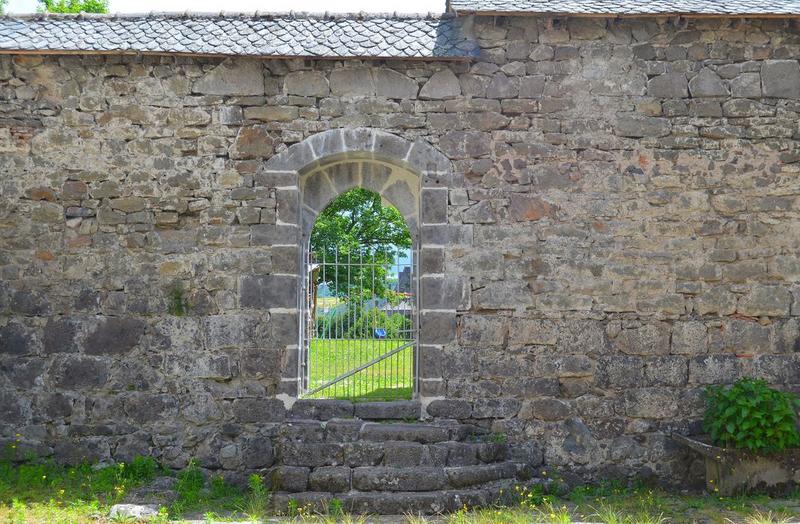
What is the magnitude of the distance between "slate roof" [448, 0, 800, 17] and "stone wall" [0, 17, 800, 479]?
19 cm

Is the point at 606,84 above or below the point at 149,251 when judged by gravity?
above

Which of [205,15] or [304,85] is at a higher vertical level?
[205,15]

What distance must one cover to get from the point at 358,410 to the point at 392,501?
1.08 meters

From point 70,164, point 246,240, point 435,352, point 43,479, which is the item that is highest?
point 70,164

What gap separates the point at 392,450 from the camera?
252 inches

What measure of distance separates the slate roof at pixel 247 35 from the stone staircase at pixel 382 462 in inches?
128

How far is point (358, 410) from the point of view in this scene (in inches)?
271

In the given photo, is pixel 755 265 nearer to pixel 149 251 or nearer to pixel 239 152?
pixel 239 152

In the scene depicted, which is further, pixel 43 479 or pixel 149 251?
pixel 149 251

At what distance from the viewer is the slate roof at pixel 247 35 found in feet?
22.3

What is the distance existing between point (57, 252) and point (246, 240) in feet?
5.76

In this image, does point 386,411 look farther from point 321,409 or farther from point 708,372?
point 708,372

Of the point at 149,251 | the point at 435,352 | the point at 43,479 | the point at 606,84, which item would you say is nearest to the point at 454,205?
the point at 435,352

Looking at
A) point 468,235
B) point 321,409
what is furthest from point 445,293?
point 321,409
